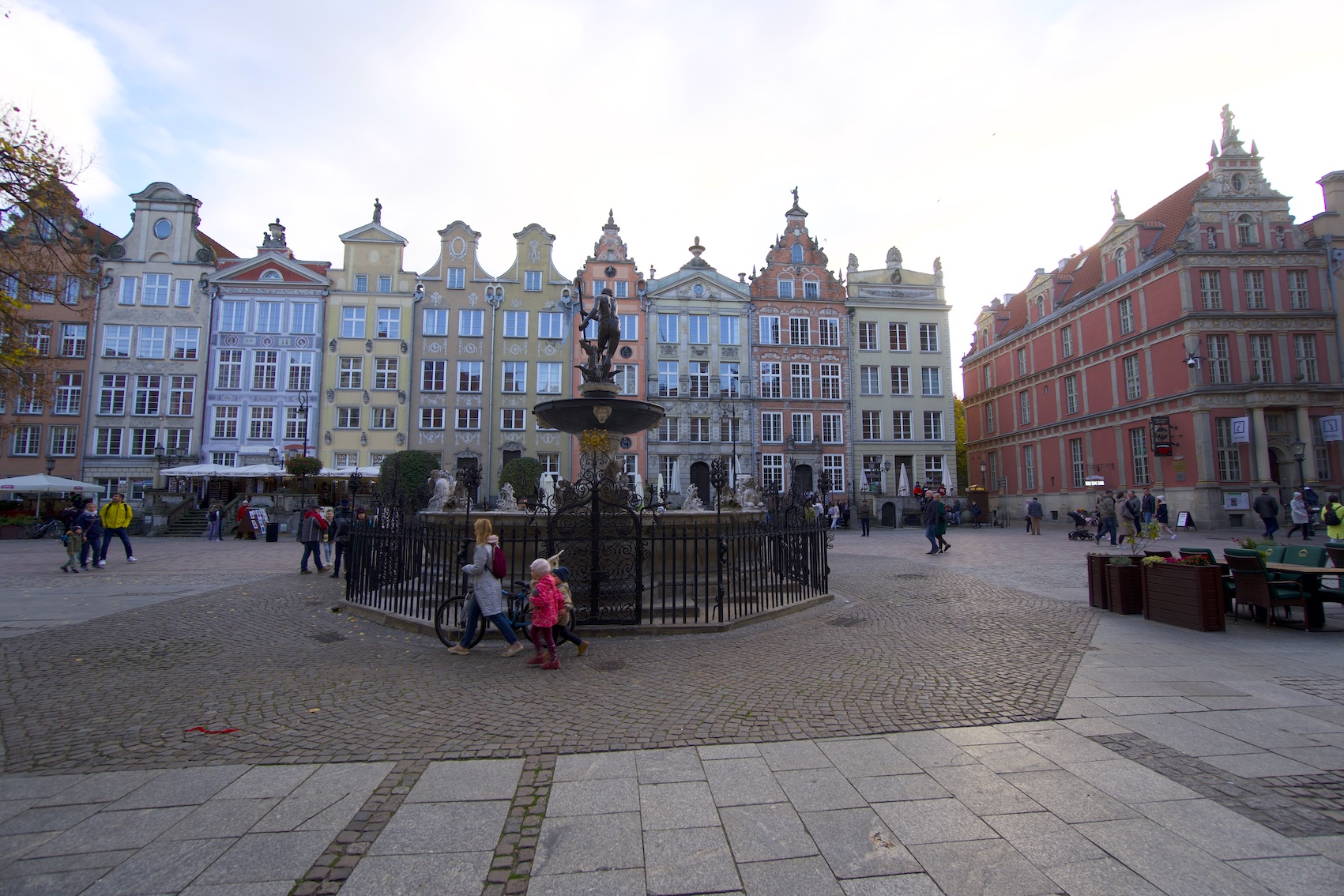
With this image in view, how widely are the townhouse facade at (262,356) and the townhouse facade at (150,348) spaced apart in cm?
84

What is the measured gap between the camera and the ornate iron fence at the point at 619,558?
27.6 ft

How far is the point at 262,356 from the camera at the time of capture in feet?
126

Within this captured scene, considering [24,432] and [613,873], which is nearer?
[613,873]

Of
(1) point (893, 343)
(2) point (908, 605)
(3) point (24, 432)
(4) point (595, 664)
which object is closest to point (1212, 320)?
(1) point (893, 343)

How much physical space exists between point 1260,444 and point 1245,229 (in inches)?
413

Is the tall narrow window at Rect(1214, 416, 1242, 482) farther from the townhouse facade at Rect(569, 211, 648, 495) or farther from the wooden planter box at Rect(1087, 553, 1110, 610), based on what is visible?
the townhouse facade at Rect(569, 211, 648, 495)

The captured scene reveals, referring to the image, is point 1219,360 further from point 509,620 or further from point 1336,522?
point 509,620

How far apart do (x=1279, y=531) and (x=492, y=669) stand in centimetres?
3060

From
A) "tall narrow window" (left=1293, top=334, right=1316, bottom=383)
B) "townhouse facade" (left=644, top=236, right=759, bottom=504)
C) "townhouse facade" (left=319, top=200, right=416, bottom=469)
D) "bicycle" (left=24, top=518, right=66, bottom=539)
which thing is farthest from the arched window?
"bicycle" (left=24, top=518, right=66, bottom=539)

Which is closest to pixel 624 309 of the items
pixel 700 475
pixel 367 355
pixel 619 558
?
pixel 700 475

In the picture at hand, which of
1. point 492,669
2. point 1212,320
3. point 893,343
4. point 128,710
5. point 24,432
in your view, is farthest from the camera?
point 893,343

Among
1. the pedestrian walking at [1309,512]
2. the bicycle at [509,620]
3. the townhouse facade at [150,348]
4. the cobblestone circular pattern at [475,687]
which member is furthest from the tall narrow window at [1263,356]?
the townhouse facade at [150,348]

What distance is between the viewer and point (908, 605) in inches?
409

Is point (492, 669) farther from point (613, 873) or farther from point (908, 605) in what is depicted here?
point (908, 605)
